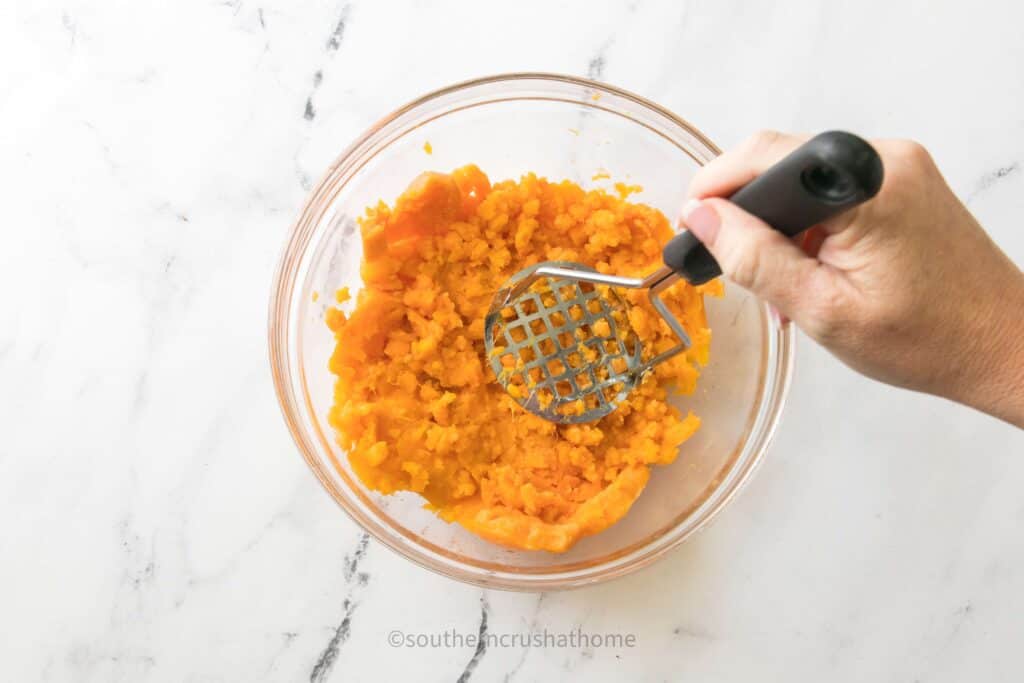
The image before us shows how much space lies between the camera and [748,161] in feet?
3.37

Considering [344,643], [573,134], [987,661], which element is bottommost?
[987,661]

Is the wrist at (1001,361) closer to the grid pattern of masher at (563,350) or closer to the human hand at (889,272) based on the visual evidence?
the human hand at (889,272)

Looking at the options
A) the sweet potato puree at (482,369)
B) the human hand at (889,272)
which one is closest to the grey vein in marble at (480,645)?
the sweet potato puree at (482,369)

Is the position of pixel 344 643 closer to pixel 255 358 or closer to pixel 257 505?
pixel 257 505

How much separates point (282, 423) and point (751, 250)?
2.77 ft

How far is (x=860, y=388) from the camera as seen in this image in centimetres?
142

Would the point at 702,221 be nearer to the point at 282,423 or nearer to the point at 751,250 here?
the point at 751,250

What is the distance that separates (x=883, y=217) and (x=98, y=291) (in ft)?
4.07

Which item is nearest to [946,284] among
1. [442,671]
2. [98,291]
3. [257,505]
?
[442,671]

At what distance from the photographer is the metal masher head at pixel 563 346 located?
1349mm

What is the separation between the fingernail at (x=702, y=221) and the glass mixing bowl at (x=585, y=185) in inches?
15.5

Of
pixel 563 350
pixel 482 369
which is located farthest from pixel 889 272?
pixel 482 369

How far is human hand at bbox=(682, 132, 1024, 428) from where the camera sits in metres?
0.98

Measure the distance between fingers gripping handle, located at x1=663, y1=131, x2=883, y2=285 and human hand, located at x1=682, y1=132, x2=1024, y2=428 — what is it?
0.12ft
